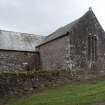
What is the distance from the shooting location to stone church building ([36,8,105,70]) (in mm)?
22156

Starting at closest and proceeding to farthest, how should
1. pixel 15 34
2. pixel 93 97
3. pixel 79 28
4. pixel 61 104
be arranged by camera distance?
pixel 61 104, pixel 93 97, pixel 79 28, pixel 15 34

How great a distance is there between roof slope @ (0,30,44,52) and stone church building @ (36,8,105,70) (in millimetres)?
3539

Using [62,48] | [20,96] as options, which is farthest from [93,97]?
[62,48]

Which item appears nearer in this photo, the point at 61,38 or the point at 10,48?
the point at 61,38

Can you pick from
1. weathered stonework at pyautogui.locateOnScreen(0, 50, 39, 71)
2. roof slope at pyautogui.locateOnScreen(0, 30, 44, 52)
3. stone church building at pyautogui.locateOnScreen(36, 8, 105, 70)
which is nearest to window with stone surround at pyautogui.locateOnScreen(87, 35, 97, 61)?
stone church building at pyautogui.locateOnScreen(36, 8, 105, 70)

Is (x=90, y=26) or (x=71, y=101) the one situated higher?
(x=90, y=26)

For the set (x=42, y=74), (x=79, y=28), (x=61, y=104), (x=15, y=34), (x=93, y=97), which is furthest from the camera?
(x=15, y=34)

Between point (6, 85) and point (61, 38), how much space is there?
8.94 meters

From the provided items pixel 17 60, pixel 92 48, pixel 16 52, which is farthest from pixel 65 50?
pixel 16 52

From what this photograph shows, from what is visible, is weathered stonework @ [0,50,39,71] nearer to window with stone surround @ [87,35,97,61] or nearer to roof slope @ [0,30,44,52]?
roof slope @ [0,30,44,52]

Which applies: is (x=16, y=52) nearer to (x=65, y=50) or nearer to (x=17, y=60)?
(x=17, y=60)

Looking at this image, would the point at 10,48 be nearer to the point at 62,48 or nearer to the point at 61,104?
the point at 62,48

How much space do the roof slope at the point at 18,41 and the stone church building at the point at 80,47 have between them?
354 centimetres

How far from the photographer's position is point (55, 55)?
2402 centimetres
